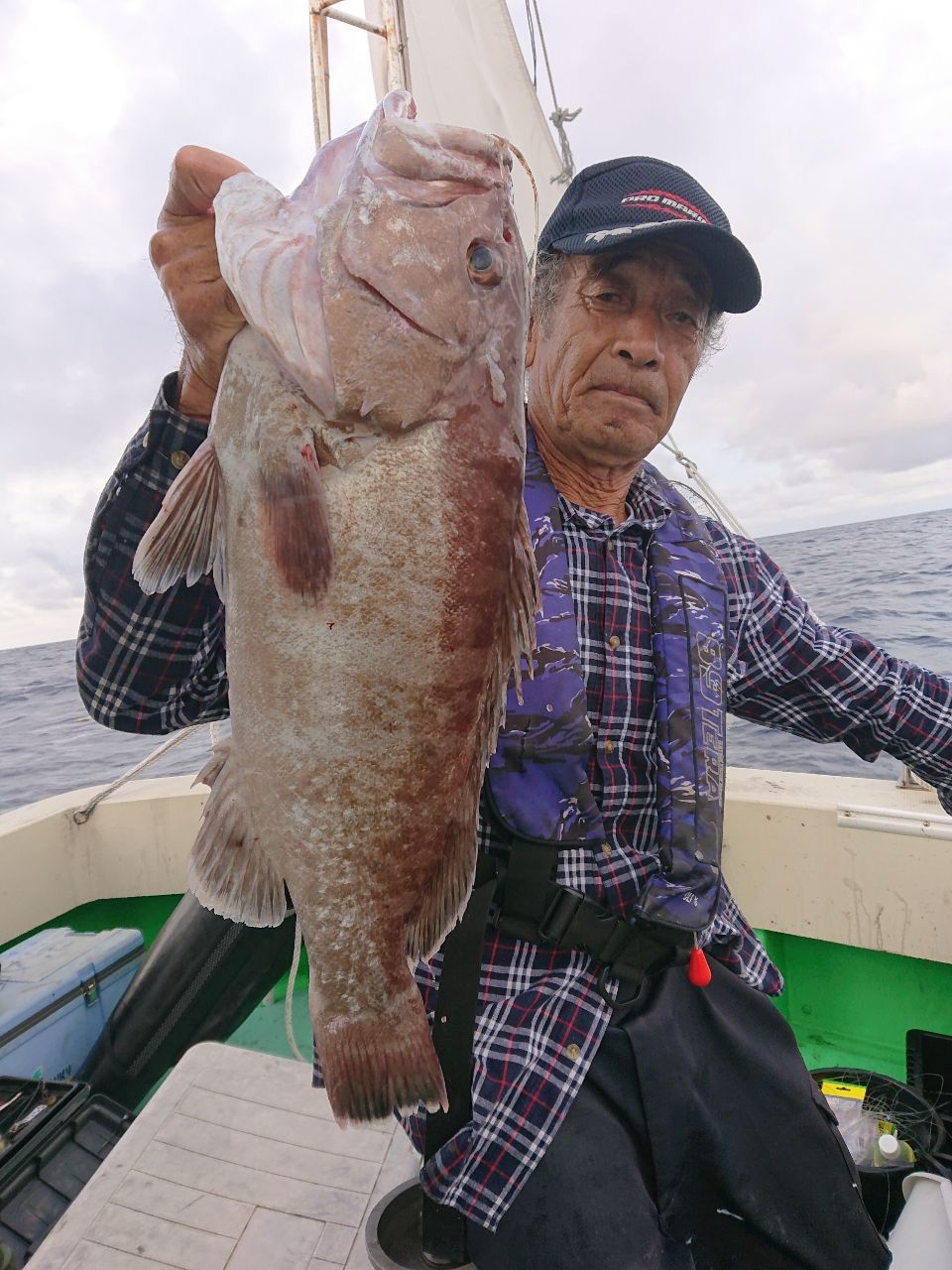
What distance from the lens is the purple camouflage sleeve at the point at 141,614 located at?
5.10ft

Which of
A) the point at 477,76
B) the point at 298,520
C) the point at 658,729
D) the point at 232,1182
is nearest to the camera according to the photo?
the point at 298,520

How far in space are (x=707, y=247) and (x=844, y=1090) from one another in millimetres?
3167

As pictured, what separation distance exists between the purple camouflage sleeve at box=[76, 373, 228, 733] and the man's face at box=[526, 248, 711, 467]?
1.06 m

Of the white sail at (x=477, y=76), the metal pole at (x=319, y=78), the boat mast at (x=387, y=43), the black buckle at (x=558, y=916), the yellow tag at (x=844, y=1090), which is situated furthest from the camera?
the white sail at (x=477, y=76)

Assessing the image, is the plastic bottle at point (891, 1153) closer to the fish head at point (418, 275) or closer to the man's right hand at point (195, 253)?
the fish head at point (418, 275)

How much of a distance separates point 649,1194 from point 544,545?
4.99ft

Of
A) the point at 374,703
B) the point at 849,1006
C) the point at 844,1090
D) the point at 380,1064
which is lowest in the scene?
the point at 849,1006

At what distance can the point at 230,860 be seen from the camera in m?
1.45

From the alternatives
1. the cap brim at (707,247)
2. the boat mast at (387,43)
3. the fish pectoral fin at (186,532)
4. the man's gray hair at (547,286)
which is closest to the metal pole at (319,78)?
the boat mast at (387,43)

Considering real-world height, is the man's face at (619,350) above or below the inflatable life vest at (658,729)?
above

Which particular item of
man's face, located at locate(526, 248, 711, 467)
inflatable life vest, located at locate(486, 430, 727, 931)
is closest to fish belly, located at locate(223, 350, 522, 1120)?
inflatable life vest, located at locate(486, 430, 727, 931)

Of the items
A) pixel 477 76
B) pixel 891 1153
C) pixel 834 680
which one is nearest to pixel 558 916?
pixel 834 680

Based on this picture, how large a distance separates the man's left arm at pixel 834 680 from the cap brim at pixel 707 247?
2.51 ft

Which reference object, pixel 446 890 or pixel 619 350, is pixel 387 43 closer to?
pixel 619 350
